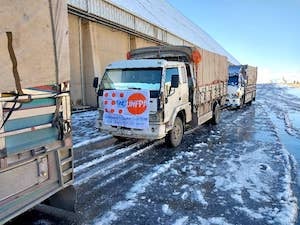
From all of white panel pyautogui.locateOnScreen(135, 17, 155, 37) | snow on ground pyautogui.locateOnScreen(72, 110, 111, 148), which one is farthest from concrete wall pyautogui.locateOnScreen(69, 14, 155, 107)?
snow on ground pyautogui.locateOnScreen(72, 110, 111, 148)

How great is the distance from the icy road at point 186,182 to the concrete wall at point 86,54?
7.59 metres

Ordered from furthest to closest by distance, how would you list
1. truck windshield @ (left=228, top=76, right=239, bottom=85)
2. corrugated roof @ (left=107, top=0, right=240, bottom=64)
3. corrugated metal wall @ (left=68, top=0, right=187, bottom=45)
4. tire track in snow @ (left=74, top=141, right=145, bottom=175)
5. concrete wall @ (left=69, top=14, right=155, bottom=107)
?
corrugated roof @ (left=107, top=0, right=240, bottom=64) < truck windshield @ (left=228, top=76, right=239, bottom=85) < concrete wall @ (left=69, top=14, right=155, bottom=107) < corrugated metal wall @ (left=68, top=0, right=187, bottom=45) < tire track in snow @ (left=74, top=141, right=145, bottom=175)

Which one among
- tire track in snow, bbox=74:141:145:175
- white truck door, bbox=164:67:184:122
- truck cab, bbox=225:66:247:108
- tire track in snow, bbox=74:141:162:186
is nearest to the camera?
tire track in snow, bbox=74:141:162:186

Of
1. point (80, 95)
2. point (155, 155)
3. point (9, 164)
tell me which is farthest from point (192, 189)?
point (80, 95)

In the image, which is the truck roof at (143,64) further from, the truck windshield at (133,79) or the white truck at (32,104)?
the white truck at (32,104)

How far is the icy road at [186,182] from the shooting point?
3.98m

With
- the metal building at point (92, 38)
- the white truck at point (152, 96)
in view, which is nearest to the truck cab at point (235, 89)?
the metal building at point (92, 38)

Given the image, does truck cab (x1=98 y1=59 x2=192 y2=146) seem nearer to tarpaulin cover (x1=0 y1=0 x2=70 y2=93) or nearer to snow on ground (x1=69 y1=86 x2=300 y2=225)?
snow on ground (x1=69 y1=86 x2=300 y2=225)

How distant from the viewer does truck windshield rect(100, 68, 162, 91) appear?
7199 mm

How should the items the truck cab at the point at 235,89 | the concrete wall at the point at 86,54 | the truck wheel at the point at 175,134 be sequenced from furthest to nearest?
the truck cab at the point at 235,89, the concrete wall at the point at 86,54, the truck wheel at the point at 175,134

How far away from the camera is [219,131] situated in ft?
34.6

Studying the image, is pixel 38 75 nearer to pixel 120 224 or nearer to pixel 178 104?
pixel 120 224

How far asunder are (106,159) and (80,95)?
10.4m

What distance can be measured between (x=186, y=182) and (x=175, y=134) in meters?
2.72
